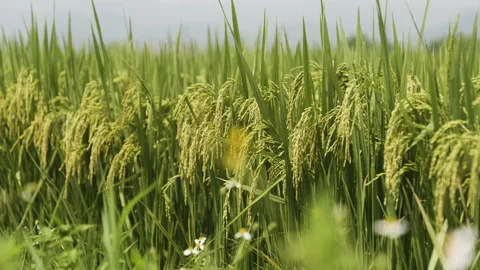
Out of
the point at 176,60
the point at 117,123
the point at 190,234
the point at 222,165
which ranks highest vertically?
the point at 176,60

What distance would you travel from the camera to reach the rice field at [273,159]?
1.83 metres

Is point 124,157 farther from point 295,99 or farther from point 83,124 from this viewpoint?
point 295,99

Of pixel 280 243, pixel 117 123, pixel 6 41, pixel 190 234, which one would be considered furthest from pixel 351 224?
pixel 6 41

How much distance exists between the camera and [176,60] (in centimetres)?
292

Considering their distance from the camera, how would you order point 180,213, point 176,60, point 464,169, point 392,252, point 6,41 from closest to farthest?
point 464,169, point 392,252, point 180,213, point 176,60, point 6,41

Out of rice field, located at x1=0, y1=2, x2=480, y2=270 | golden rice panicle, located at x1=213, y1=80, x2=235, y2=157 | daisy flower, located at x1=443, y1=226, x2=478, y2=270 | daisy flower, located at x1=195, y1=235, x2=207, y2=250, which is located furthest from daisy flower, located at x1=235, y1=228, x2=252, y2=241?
daisy flower, located at x1=443, y1=226, x2=478, y2=270

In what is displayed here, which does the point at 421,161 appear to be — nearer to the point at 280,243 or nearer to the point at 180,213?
the point at 280,243

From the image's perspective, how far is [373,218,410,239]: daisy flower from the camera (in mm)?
1971

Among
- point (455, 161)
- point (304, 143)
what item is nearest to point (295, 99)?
point (304, 143)

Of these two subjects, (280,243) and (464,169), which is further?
(280,243)

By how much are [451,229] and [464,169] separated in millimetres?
277

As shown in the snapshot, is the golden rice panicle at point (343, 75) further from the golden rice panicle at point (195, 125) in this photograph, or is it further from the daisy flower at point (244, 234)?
the daisy flower at point (244, 234)

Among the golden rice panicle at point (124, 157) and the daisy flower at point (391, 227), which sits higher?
the golden rice panicle at point (124, 157)

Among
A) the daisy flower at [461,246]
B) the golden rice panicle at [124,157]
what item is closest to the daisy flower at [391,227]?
the daisy flower at [461,246]
